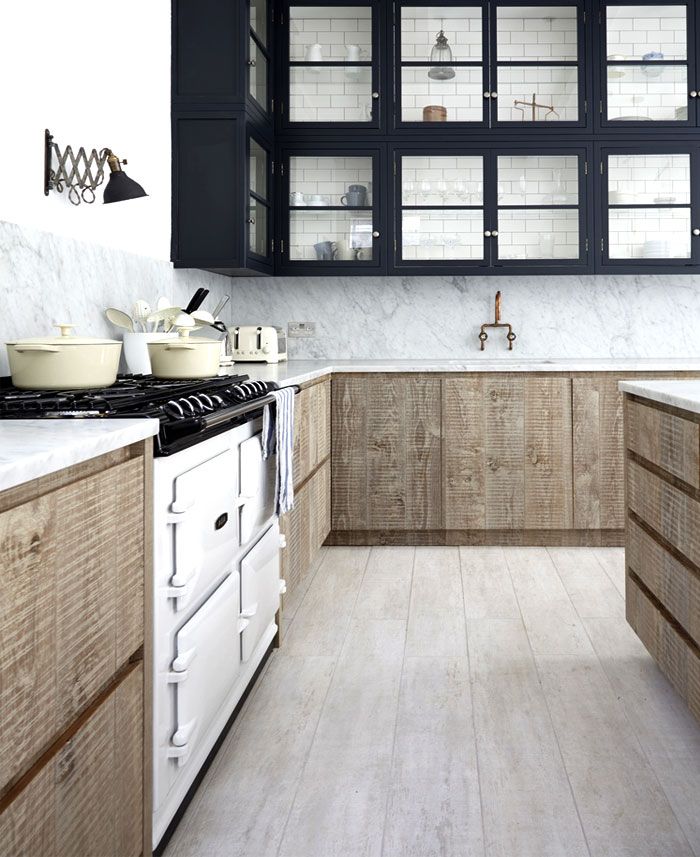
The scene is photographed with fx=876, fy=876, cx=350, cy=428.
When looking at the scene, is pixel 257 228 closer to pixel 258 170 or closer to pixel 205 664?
pixel 258 170

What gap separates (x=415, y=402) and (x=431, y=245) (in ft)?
2.67

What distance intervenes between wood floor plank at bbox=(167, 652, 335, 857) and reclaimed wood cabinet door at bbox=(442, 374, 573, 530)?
1753mm

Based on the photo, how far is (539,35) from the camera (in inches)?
169

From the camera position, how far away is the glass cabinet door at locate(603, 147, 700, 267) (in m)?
4.30

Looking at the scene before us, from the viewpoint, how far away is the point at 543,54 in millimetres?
4297

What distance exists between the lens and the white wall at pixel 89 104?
92.2 inches

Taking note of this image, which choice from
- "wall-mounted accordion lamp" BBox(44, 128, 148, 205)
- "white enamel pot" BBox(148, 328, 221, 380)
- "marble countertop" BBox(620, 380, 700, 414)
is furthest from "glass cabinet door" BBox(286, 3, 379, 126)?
"marble countertop" BBox(620, 380, 700, 414)

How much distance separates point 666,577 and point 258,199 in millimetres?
2613

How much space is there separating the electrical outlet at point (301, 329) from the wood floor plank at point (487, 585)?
146cm

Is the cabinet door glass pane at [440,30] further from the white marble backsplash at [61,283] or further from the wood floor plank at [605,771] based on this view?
the wood floor plank at [605,771]

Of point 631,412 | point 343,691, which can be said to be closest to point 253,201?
point 631,412

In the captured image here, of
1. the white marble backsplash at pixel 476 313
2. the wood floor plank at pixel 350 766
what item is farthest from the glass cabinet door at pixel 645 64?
the wood floor plank at pixel 350 766

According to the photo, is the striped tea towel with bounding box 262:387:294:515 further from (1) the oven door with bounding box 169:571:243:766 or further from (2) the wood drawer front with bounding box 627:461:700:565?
(2) the wood drawer front with bounding box 627:461:700:565

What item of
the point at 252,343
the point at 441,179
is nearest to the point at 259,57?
the point at 441,179
